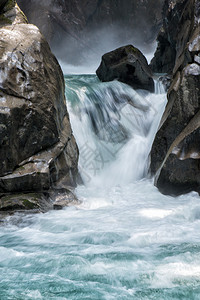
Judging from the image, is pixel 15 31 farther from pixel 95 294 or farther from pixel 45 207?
pixel 95 294

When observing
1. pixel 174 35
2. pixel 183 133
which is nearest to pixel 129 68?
pixel 174 35

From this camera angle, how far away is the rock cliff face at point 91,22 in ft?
86.8

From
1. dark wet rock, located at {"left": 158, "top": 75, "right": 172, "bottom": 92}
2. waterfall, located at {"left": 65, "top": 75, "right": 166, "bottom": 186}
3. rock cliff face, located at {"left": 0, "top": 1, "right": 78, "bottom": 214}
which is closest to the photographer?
rock cliff face, located at {"left": 0, "top": 1, "right": 78, "bottom": 214}

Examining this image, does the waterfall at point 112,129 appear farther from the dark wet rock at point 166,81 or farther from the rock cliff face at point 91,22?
the rock cliff face at point 91,22

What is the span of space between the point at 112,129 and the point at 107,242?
5640mm

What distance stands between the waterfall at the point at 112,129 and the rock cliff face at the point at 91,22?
18702 millimetres

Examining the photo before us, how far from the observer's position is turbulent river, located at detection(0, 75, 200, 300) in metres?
2.83

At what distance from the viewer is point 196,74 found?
6.43 m

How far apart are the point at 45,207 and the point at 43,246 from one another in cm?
140

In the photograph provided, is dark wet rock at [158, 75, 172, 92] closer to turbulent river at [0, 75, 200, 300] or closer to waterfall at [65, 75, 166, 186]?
waterfall at [65, 75, 166, 186]

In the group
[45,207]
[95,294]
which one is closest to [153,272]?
[95,294]

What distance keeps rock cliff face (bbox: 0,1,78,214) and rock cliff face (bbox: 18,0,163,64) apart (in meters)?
22.0

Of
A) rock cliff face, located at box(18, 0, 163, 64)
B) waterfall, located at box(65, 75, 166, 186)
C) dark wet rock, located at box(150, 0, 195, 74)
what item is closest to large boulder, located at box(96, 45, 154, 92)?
waterfall, located at box(65, 75, 166, 186)

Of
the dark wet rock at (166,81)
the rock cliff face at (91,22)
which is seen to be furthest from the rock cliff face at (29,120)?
the rock cliff face at (91,22)
